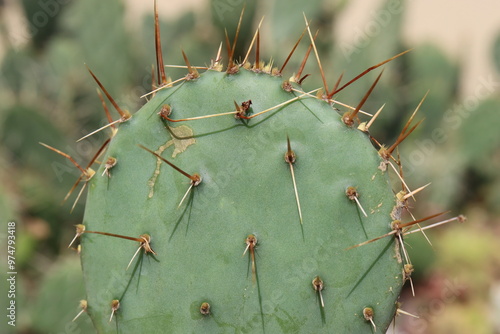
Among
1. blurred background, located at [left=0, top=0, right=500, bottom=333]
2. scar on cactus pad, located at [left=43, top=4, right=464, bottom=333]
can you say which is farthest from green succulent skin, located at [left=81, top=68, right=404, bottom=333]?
blurred background, located at [left=0, top=0, right=500, bottom=333]

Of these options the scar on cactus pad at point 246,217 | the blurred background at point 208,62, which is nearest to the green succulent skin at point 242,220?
the scar on cactus pad at point 246,217

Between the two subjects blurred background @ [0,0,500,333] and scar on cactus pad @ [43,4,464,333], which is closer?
scar on cactus pad @ [43,4,464,333]

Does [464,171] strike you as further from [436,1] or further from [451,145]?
[436,1]

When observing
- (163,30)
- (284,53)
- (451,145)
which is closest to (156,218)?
(284,53)

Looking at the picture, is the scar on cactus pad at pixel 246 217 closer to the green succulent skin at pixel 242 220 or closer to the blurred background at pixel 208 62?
the green succulent skin at pixel 242 220

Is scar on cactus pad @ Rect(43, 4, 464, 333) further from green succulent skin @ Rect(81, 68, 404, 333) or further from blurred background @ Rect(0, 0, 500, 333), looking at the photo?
blurred background @ Rect(0, 0, 500, 333)

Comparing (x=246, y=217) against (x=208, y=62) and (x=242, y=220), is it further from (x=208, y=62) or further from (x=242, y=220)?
(x=208, y=62)

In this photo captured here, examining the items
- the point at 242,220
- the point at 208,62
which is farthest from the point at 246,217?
the point at 208,62
